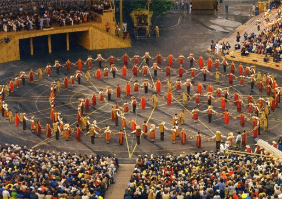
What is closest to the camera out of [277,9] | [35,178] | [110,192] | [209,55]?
[35,178]

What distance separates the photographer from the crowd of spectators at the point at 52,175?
38.9 metres

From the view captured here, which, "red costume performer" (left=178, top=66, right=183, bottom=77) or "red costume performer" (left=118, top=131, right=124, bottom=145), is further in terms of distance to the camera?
"red costume performer" (left=178, top=66, right=183, bottom=77)

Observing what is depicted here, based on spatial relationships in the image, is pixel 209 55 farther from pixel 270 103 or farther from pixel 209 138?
pixel 209 138

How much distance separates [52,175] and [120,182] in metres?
5.64

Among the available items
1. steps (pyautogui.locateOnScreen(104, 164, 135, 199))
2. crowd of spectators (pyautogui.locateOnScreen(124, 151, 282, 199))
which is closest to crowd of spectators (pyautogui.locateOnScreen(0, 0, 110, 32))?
steps (pyautogui.locateOnScreen(104, 164, 135, 199))

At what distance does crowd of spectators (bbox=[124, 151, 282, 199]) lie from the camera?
124 feet

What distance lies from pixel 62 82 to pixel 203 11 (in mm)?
30319

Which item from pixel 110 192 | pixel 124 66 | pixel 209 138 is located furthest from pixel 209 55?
pixel 110 192

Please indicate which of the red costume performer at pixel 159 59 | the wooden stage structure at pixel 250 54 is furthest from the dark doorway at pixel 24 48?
the wooden stage structure at pixel 250 54

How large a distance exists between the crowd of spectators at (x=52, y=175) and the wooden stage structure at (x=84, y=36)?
2483 centimetres

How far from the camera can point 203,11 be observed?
87125 millimetres

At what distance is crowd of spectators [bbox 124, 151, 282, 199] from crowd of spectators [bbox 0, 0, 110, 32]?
31223 mm

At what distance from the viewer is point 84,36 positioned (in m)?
73.8

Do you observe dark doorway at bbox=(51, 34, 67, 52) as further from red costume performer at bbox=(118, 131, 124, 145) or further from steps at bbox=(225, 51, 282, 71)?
red costume performer at bbox=(118, 131, 124, 145)
